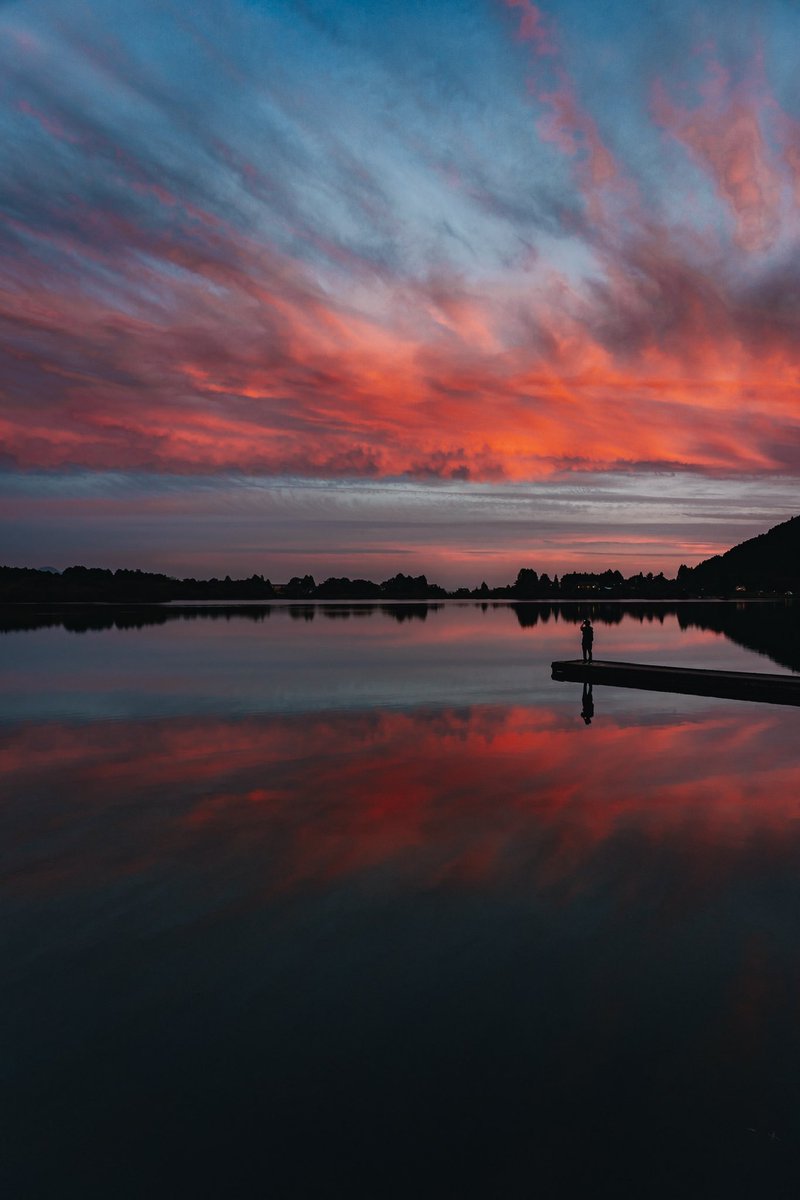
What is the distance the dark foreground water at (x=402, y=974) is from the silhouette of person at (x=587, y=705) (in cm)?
639

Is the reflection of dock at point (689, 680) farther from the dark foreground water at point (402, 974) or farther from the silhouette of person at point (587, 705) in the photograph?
the dark foreground water at point (402, 974)

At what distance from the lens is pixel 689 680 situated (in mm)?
36094

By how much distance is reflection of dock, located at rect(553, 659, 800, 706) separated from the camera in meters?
32.9

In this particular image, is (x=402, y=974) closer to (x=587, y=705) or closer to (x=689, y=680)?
(x=587, y=705)

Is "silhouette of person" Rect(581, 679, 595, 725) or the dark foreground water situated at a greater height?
"silhouette of person" Rect(581, 679, 595, 725)

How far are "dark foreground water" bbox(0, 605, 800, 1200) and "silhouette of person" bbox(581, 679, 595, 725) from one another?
6.39 meters

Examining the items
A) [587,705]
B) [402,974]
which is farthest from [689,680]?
[402,974]

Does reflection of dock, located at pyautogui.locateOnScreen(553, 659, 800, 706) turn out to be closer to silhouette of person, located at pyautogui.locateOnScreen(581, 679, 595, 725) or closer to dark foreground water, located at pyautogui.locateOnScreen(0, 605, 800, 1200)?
silhouette of person, located at pyautogui.locateOnScreen(581, 679, 595, 725)

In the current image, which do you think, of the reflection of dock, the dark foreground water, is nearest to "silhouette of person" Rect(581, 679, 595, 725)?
the reflection of dock

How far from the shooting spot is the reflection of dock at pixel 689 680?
32875 millimetres

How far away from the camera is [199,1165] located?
6.46 m

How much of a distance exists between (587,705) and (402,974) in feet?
81.3

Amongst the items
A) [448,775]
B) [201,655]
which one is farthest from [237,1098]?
[201,655]

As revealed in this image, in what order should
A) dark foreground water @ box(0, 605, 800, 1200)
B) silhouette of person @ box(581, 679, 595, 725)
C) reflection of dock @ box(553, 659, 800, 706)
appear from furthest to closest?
reflection of dock @ box(553, 659, 800, 706) < silhouette of person @ box(581, 679, 595, 725) < dark foreground water @ box(0, 605, 800, 1200)
